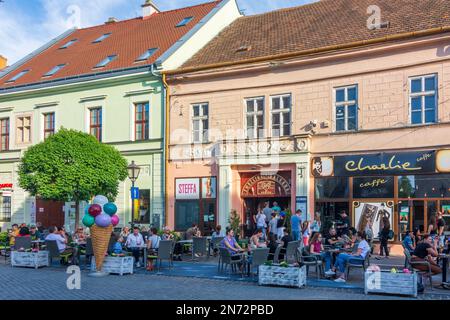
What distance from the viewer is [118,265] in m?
13.8

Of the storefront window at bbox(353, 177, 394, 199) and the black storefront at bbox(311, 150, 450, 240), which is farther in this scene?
the storefront window at bbox(353, 177, 394, 199)

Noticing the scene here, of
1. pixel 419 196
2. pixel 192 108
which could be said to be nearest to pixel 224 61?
pixel 192 108

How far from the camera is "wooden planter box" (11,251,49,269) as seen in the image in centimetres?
1532

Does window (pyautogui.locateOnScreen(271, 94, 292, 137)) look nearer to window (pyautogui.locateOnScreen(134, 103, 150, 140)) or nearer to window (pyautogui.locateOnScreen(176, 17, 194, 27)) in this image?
window (pyautogui.locateOnScreen(134, 103, 150, 140))

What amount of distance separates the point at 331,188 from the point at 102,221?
9.25 meters

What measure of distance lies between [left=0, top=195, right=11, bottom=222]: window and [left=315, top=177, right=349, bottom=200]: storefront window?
16.8 m

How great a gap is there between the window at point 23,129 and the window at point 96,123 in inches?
158

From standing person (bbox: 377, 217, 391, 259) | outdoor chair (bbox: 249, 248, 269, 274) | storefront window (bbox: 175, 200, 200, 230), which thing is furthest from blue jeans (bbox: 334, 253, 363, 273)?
storefront window (bbox: 175, 200, 200, 230)

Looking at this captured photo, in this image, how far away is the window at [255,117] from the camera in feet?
68.9

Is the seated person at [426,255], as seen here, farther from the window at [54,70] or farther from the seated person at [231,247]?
the window at [54,70]

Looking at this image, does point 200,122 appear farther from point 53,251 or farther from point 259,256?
point 259,256

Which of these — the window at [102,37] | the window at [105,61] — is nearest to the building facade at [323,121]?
the window at [105,61]

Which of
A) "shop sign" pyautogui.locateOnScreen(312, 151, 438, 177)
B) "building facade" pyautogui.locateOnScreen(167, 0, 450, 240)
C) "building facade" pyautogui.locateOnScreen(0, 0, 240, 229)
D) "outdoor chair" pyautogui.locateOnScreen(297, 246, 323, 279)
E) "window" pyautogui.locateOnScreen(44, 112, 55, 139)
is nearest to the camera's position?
"outdoor chair" pyautogui.locateOnScreen(297, 246, 323, 279)

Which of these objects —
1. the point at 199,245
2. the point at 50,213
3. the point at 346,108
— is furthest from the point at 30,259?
the point at 346,108
